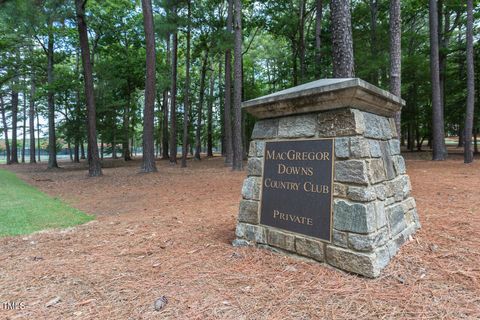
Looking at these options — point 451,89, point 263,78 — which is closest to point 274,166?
point 451,89

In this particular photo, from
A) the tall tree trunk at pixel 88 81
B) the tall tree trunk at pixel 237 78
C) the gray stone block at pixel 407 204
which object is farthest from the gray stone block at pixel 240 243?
the tall tree trunk at pixel 88 81

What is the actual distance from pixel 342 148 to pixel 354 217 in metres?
0.54

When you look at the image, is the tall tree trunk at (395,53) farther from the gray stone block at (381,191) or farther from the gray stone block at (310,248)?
the gray stone block at (310,248)

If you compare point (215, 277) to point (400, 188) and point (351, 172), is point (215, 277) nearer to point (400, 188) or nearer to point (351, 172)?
point (351, 172)

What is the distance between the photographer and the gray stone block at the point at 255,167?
2.80 metres

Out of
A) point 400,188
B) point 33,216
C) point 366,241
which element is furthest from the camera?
point 33,216

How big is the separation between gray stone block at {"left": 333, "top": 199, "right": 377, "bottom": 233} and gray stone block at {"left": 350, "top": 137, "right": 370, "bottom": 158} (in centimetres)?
37

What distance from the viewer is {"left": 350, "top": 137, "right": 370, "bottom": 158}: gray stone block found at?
2.13 m

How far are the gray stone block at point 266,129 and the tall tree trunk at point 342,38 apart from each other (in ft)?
8.88

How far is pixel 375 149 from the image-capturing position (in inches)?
90.7

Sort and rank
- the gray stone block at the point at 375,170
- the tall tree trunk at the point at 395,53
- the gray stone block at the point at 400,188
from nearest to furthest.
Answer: the gray stone block at the point at 375,170, the gray stone block at the point at 400,188, the tall tree trunk at the point at 395,53

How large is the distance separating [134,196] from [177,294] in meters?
5.17

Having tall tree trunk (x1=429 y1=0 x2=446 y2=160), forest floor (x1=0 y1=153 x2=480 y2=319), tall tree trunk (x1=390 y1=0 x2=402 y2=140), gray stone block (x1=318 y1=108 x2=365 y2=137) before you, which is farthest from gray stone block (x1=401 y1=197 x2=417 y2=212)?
tall tree trunk (x1=429 y1=0 x2=446 y2=160)

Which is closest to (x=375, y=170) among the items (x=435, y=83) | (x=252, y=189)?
(x=252, y=189)
